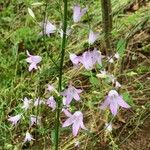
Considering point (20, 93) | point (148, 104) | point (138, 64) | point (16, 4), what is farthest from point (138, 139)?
point (16, 4)

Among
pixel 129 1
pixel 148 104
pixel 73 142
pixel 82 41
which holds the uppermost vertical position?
pixel 129 1

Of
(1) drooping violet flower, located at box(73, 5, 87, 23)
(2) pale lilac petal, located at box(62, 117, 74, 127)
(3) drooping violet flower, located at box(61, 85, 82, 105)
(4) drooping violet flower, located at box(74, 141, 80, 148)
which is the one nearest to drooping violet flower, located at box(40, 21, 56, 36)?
(1) drooping violet flower, located at box(73, 5, 87, 23)

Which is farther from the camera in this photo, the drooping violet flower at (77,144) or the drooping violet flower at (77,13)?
the drooping violet flower at (77,144)

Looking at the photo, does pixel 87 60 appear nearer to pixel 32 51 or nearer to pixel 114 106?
pixel 114 106

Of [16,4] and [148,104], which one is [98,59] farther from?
[16,4]

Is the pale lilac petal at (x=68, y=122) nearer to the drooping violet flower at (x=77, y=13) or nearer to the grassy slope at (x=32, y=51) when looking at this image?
the drooping violet flower at (x=77, y=13)

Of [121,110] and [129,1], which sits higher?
[129,1]

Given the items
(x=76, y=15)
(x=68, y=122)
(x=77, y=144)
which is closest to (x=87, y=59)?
(x=76, y=15)

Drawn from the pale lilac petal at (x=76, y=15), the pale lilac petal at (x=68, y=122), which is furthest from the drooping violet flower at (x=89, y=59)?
the pale lilac petal at (x=68, y=122)
